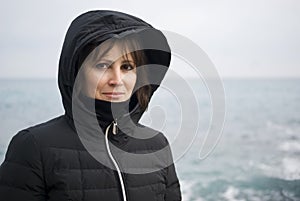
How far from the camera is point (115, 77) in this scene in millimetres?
893

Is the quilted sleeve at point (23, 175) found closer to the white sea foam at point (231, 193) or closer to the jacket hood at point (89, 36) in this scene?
the jacket hood at point (89, 36)

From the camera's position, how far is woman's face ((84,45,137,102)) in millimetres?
894

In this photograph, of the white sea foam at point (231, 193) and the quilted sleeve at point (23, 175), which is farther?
the white sea foam at point (231, 193)

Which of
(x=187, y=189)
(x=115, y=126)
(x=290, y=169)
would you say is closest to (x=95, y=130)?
(x=115, y=126)

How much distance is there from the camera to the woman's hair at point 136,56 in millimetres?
896

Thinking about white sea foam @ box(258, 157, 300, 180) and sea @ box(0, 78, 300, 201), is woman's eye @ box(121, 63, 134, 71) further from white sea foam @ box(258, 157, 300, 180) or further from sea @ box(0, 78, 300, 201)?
Answer: white sea foam @ box(258, 157, 300, 180)

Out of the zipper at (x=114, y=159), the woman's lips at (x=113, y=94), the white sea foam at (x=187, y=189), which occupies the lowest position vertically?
the white sea foam at (x=187, y=189)

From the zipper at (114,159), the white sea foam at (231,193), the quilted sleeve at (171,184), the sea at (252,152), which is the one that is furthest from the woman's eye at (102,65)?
the white sea foam at (231,193)

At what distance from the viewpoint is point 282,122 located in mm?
2223

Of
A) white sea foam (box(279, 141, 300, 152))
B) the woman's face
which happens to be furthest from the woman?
white sea foam (box(279, 141, 300, 152))

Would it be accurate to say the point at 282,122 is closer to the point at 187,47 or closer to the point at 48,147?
the point at 187,47

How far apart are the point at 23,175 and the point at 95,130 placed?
0.54ft

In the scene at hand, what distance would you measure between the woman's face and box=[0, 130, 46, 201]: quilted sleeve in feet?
0.50

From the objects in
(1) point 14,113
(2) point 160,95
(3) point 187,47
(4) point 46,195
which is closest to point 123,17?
(3) point 187,47
